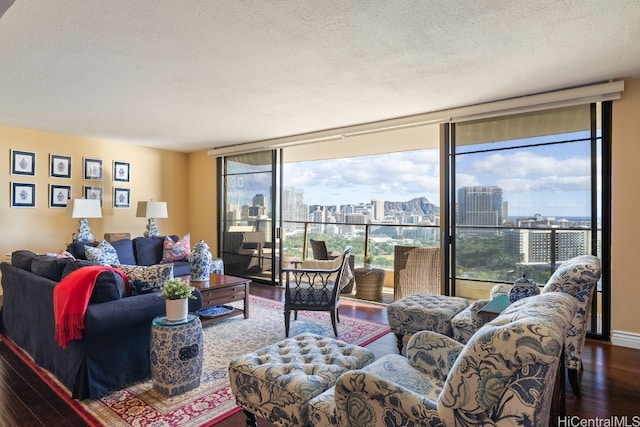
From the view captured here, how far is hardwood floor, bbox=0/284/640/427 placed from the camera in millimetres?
2182

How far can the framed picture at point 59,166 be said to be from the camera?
5.66 metres

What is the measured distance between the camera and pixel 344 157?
6574 millimetres

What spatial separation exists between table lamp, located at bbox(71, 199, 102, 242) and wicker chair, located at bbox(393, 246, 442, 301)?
4.57 meters

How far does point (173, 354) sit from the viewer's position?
2406 millimetres

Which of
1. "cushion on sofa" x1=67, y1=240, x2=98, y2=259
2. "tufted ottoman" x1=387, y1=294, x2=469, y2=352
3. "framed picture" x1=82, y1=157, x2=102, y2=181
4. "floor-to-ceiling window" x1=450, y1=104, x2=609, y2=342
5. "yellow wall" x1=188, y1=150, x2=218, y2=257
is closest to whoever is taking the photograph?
"tufted ottoman" x1=387, y1=294, x2=469, y2=352

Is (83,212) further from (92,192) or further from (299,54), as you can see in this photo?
(299,54)

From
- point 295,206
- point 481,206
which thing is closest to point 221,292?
point 481,206

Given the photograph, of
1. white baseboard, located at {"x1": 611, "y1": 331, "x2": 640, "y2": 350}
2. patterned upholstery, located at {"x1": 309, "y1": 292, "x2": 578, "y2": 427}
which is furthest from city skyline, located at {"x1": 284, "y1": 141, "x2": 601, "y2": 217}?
patterned upholstery, located at {"x1": 309, "y1": 292, "x2": 578, "y2": 427}

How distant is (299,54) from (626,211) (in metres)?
3.35

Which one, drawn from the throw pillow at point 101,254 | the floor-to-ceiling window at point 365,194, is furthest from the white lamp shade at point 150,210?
the floor-to-ceiling window at point 365,194

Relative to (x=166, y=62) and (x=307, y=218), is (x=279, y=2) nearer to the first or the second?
(x=166, y=62)

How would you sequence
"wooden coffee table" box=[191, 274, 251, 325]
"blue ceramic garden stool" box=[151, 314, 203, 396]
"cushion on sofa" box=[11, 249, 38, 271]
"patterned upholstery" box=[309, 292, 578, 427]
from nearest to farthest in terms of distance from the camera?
"patterned upholstery" box=[309, 292, 578, 427]
"blue ceramic garden stool" box=[151, 314, 203, 396]
"cushion on sofa" box=[11, 249, 38, 271]
"wooden coffee table" box=[191, 274, 251, 325]

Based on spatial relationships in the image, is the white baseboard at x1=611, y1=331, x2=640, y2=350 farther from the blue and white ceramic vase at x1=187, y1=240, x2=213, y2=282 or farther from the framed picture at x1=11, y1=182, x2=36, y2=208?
the framed picture at x1=11, y1=182, x2=36, y2=208

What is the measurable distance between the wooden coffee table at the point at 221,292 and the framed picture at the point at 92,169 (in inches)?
134
